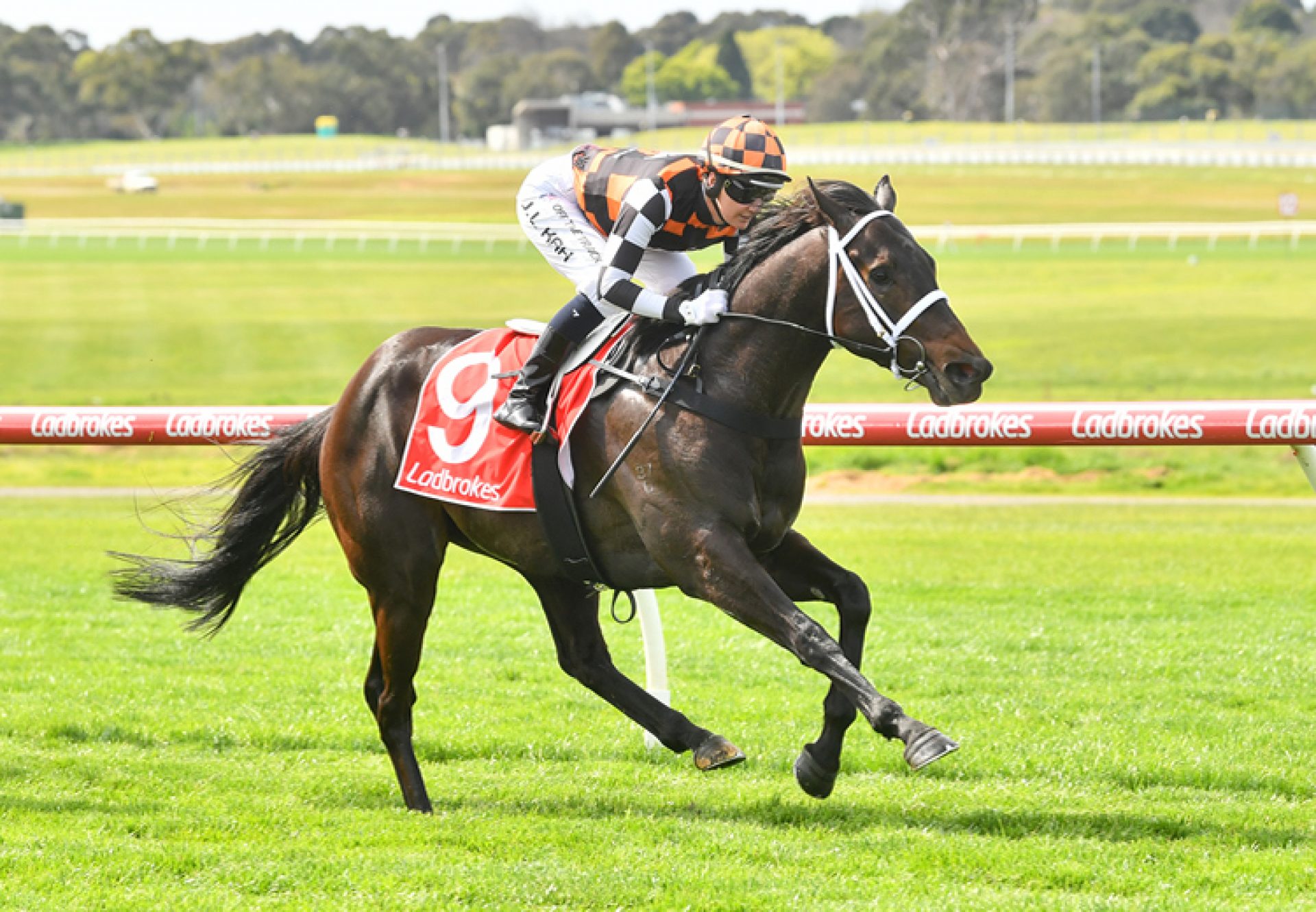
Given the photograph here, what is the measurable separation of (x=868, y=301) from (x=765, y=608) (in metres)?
0.90

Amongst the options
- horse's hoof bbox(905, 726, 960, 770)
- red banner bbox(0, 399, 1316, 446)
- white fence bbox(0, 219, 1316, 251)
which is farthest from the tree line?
horse's hoof bbox(905, 726, 960, 770)

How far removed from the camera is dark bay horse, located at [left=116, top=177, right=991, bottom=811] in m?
4.51

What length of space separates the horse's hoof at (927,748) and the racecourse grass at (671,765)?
0.34m

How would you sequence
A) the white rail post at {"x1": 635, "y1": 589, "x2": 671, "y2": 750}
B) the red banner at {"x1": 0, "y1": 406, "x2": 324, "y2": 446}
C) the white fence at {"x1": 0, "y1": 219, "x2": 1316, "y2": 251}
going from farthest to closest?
the white fence at {"x1": 0, "y1": 219, "x2": 1316, "y2": 251} → the red banner at {"x1": 0, "y1": 406, "x2": 324, "y2": 446} → the white rail post at {"x1": 635, "y1": 589, "x2": 671, "y2": 750}

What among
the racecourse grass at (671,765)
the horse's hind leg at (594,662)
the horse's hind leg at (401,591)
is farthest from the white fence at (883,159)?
the horse's hind leg at (401,591)

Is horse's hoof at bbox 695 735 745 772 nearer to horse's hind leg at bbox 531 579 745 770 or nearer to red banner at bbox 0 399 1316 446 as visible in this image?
horse's hind leg at bbox 531 579 745 770

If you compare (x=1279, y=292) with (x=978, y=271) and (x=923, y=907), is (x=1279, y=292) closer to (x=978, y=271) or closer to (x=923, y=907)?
(x=978, y=271)

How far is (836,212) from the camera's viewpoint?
462cm

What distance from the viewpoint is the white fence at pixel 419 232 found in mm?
51281

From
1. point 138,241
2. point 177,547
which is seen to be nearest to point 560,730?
point 177,547

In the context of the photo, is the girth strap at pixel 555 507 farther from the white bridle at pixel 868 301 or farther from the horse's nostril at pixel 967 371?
the horse's nostril at pixel 967 371

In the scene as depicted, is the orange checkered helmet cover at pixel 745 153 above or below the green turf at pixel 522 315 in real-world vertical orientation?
above

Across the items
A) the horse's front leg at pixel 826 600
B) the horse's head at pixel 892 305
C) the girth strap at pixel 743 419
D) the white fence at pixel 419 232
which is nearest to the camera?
the horse's head at pixel 892 305

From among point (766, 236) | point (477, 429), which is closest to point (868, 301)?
point (766, 236)
